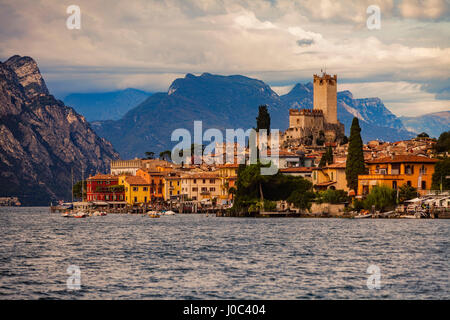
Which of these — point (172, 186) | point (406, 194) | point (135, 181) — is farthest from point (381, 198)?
point (135, 181)

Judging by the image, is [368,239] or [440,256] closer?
[440,256]

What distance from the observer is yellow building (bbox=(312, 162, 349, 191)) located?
108625mm

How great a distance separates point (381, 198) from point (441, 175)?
27.1 feet

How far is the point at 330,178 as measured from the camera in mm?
112062

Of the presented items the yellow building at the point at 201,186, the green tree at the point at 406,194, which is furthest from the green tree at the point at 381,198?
the yellow building at the point at 201,186

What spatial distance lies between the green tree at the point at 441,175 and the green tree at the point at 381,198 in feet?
17.9

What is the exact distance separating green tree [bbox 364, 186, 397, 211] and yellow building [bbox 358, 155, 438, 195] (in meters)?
2.79

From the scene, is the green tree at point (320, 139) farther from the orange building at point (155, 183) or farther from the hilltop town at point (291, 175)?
the orange building at point (155, 183)

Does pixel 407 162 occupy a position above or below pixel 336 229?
above

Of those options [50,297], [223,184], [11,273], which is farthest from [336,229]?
[223,184]

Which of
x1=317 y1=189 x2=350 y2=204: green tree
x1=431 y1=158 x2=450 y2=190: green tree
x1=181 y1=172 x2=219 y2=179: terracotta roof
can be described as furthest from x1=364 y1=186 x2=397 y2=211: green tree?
x1=181 y1=172 x2=219 y2=179: terracotta roof

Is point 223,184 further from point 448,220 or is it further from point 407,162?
point 448,220
